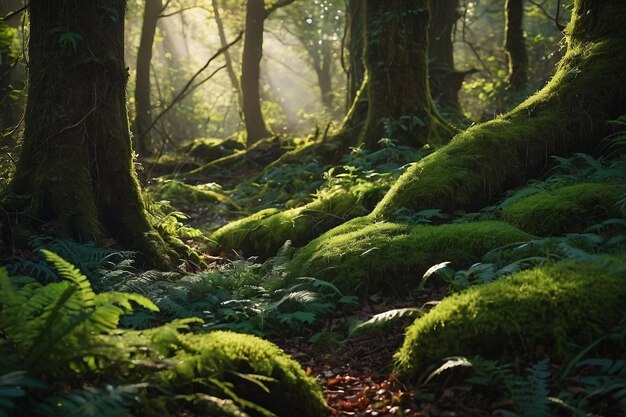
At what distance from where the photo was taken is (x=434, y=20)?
1728cm

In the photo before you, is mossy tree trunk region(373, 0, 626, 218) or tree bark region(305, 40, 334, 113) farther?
tree bark region(305, 40, 334, 113)

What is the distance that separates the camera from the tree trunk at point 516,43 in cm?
1592

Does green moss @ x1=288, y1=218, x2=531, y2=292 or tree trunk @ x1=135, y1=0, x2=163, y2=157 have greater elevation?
tree trunk @ x1=135, y1=0, x2=163, y2=157

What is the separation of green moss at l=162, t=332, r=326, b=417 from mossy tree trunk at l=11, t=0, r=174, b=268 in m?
3.18

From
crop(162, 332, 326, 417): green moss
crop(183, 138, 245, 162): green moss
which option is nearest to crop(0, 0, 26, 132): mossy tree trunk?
crop(183, 138, 245, 162): green moss

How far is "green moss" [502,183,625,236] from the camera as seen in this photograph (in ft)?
17.1

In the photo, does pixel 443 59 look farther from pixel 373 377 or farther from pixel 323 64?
pixel 323 64

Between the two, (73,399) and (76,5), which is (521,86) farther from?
(73,399)

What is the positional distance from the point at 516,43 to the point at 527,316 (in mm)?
14410

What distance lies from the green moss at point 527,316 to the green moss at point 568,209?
4.40 ft

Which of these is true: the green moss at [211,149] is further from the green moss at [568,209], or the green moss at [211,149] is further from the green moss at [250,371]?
the green moss at [250,371]

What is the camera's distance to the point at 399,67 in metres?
10.6

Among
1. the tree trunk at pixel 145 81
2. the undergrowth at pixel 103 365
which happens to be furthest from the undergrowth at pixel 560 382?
the tree trunk at pixel 145 81

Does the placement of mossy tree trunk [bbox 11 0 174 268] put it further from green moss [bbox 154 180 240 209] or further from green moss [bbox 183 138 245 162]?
green moss [bbox 183 138 245 162]
